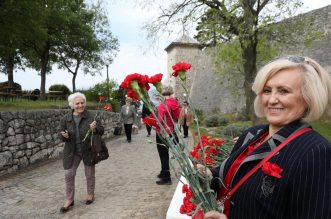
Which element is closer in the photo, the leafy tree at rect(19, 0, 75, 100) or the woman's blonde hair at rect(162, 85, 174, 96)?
the woman's blonde hair at rect(162, 85, 174, 96)

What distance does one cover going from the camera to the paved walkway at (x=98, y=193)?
15.7 ft

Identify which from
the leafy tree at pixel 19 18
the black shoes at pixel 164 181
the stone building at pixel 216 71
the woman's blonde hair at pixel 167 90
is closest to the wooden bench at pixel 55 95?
the stone building at pixel 216 71

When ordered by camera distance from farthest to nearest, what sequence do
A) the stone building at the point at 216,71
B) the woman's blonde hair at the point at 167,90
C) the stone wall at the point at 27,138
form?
the stone building at the point at 216,71
the stone wall at the point at 27,138
the woman's blonde hair at the point at 167,90

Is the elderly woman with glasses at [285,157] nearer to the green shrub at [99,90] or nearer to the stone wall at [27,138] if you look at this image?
the stone wall at [27,138]

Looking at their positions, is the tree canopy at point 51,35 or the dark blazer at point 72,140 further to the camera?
the tree canopy at point 51,35

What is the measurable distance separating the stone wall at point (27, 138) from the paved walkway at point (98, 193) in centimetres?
33

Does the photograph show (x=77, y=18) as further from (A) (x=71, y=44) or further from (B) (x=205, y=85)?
(B) (x=205, y=85)

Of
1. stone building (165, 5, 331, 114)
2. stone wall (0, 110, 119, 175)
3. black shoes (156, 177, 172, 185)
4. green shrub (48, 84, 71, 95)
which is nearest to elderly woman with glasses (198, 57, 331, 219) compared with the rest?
black shoes (156, 177, 172, 185)

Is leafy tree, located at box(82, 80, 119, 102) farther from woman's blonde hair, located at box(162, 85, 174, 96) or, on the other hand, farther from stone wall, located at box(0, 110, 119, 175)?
woman's blonde hair, located at box(162, 85, 174, 96)

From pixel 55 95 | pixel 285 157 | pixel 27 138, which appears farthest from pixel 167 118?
pixel 55 95

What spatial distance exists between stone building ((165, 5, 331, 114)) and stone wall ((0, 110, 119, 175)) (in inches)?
302

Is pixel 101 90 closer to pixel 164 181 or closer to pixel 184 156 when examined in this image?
pixel 164 181

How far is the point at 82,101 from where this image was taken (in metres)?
4.99

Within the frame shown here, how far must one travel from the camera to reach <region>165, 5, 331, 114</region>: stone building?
16.9 metres
